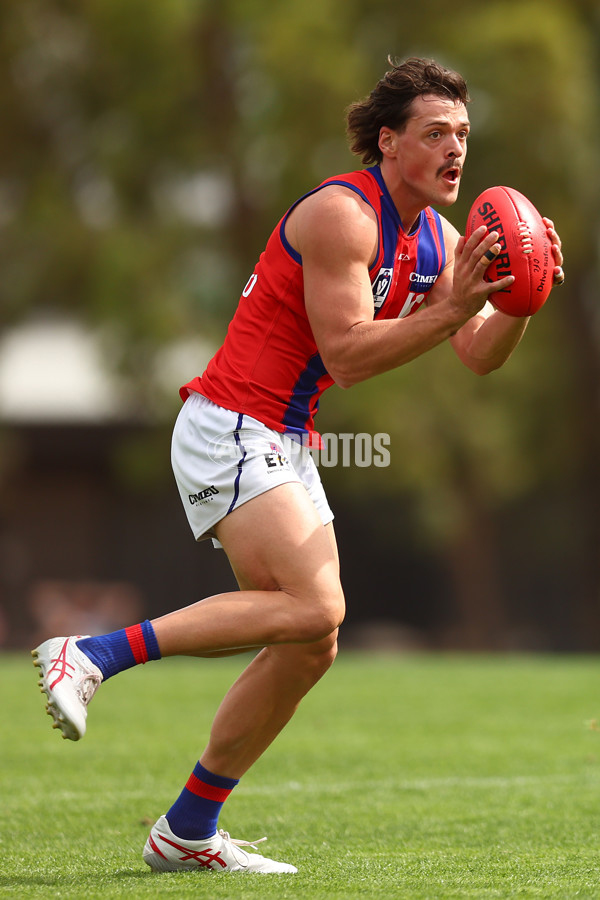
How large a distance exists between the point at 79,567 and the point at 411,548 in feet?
16.6

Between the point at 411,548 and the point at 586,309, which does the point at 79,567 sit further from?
the point at 586,309

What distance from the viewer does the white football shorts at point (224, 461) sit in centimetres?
368

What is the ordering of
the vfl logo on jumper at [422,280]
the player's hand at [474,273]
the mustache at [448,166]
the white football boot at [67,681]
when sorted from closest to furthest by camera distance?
the white football boot at [67,681] → the player's hand at [474,273] → the mustache at [448,166] → the vfl logo on jumper at [422,280]

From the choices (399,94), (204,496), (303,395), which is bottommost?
(204,496)

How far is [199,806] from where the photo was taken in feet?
12.7

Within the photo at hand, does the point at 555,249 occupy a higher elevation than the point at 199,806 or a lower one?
higher

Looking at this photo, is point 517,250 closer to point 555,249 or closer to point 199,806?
point 555,249

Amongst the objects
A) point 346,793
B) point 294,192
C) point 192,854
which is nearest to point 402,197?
point 192,854

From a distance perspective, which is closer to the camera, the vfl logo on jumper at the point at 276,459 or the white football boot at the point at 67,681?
the white football boot at the point at 67,681

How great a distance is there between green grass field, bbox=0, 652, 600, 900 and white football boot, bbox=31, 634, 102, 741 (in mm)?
440

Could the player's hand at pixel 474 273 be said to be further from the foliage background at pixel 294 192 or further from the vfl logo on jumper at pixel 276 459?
the foliage background at pixel 294 192

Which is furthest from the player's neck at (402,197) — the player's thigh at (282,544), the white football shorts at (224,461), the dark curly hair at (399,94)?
the player's thigh at (282,544)

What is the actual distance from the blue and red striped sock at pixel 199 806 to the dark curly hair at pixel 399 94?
1.99m

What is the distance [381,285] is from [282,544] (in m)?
0.84
